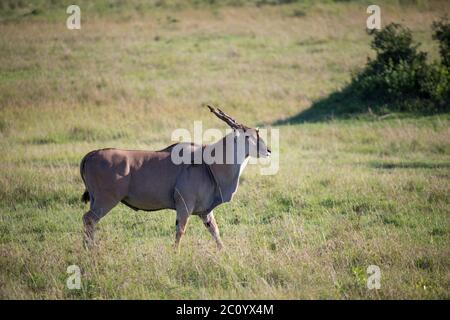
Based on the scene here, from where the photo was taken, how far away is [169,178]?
26.7ft

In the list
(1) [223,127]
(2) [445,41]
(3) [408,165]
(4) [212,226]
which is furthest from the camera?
(2) [445,41]

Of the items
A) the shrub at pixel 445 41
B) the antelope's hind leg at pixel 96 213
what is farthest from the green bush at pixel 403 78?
the antelope's hind leg at pixel 96 213

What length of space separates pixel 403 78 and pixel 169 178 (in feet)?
39.9

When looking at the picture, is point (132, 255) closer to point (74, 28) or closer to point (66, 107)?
point (66, 107)

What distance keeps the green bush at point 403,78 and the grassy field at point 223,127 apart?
0.97 meters

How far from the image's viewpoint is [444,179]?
1139 centimetres

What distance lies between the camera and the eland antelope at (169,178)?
798 centimetres

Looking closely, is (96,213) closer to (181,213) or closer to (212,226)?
(181,213)

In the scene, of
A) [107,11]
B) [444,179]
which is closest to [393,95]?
[444,179]

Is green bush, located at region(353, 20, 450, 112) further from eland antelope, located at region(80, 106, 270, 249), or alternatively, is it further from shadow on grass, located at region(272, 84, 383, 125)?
eland antelope, located at region(80, 106, 270, 249)

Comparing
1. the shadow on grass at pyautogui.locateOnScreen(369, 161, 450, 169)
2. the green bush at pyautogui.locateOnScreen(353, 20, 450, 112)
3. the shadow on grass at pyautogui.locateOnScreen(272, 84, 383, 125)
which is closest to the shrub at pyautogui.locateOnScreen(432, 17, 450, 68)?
the green bush at pyautogui.locateOnScreen(353, 20, 450, 112)

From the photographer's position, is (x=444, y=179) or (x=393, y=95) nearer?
(x=444, y=179)

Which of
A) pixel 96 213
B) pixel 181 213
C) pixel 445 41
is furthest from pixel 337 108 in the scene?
pixel 96 213
